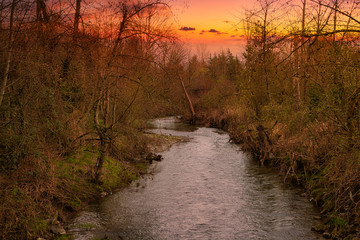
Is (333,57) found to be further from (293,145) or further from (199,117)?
(199,117)

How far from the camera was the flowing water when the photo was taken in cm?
908

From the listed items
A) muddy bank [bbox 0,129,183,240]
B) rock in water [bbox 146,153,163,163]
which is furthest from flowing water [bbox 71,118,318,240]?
rock in water [bbox 146,153,163,163]

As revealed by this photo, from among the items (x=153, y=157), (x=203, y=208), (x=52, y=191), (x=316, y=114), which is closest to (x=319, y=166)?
(x=316, y=114)

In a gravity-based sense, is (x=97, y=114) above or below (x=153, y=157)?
above

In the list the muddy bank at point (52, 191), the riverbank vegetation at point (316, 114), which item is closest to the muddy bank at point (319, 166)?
the riverbank vegetation at point (316, 114)

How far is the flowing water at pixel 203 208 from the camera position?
9078 mm

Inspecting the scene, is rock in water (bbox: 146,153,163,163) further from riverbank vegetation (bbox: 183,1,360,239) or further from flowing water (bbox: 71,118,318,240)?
riverbank vegetation (bbox: 183,1,360,239)

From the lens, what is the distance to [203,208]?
11141 millimetres

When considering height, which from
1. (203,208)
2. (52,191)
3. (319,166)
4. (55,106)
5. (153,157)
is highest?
(55,106)

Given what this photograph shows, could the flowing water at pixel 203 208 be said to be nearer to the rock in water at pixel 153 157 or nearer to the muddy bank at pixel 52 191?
the muddy bank at pixel 52 191

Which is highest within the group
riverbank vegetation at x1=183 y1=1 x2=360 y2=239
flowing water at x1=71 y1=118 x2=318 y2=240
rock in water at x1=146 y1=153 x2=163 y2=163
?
riverbank vegetation at x1=183 y1=1 x2=360 y2=239

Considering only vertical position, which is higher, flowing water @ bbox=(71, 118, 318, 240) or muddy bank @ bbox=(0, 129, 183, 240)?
muddy bank @ bbox=(0, 129, 183, 240)

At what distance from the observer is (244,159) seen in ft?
61.6

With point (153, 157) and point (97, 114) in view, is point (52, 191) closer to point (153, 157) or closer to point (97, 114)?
point (97, 114)
